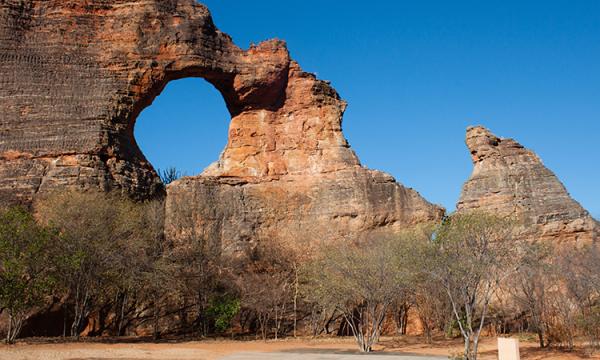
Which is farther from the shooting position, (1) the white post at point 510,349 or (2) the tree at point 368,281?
(2) the tree at point 368,281

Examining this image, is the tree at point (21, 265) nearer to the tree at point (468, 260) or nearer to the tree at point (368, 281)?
the tree at point (368, 281)

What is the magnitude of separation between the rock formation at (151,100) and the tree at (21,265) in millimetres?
7658

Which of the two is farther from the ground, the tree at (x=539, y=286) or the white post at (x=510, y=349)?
the tree at (x=539, y=286)

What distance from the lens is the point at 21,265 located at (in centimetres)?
2145

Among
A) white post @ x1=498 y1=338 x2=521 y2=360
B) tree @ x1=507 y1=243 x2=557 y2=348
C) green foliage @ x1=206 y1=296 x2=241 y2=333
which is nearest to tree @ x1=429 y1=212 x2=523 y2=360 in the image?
tree @ x1=507 y1=243 x2=557 y2=348

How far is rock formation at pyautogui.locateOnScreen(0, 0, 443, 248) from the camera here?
105 feet

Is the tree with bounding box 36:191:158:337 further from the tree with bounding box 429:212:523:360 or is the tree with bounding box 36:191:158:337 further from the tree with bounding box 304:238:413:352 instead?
the tree with bounding box 429:212:523:360

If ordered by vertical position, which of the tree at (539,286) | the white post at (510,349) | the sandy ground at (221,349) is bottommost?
the sandy ground at (221,349)

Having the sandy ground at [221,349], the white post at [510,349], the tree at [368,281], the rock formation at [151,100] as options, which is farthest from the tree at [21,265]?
the white post at [510,349]

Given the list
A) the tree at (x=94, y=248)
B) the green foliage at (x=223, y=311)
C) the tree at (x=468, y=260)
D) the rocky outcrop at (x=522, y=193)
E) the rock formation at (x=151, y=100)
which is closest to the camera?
the tree at (x=468, y=260)

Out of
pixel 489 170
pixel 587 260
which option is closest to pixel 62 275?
pixel 587 260

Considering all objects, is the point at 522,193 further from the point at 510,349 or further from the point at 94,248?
the point at 510,349

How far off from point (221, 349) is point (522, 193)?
65.2 feet

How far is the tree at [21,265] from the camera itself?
21.3 m
